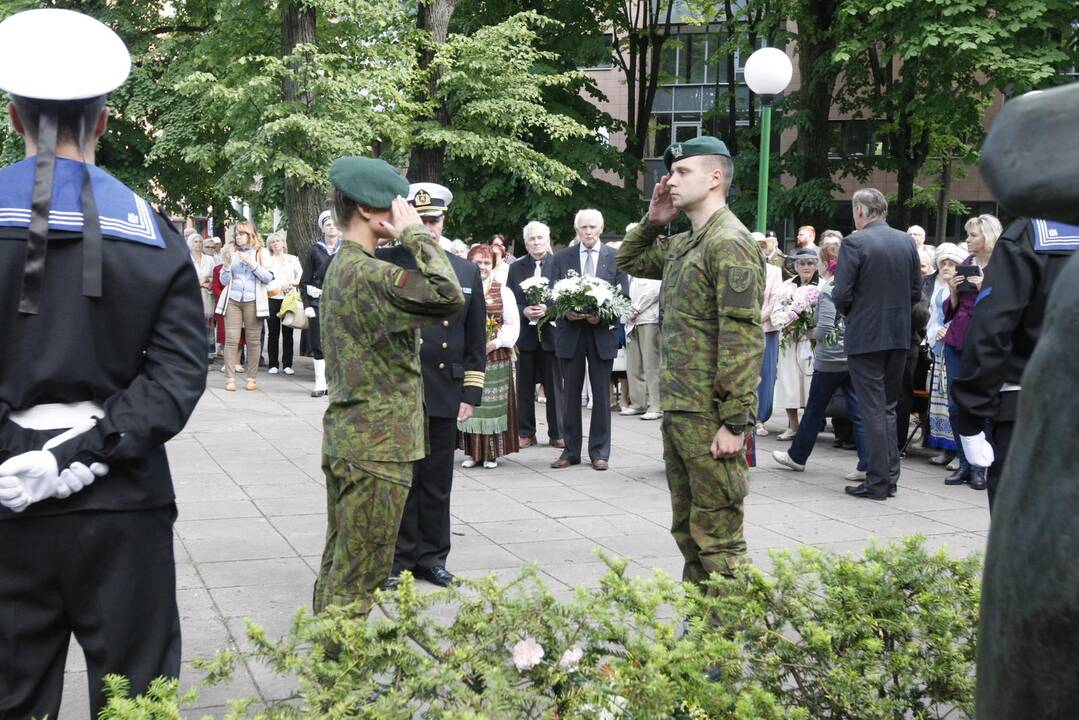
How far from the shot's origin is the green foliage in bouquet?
277 cm

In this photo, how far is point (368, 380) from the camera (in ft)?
14.4

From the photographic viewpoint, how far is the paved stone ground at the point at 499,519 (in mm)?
5820

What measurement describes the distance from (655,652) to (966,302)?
727 cm

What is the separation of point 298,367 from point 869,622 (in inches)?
642

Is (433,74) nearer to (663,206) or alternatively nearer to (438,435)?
(438,435)

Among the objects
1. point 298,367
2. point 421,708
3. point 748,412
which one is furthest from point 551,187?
point 421,708

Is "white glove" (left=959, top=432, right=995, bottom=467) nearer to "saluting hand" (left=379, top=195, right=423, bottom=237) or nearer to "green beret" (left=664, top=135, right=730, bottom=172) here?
"green beret" (left=664, top=135, right=730, bottom=172)

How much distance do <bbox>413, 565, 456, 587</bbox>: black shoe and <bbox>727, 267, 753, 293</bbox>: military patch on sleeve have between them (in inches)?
103

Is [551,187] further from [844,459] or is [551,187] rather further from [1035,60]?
[844,459]

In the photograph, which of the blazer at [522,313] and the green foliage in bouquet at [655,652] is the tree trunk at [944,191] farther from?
the green foliage in bouquet at [655,652]

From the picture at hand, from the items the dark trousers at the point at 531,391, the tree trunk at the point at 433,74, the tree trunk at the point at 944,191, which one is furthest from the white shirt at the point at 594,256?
the tree trunk at the point at 944,191

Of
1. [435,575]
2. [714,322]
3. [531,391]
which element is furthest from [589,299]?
[714,322]

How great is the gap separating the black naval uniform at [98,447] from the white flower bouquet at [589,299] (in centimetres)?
733

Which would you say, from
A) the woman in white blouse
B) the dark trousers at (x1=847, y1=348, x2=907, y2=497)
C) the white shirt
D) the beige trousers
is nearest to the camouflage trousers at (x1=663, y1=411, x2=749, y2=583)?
the dark trousers at (x1=847, y1=348, x2=907, y2=497)
